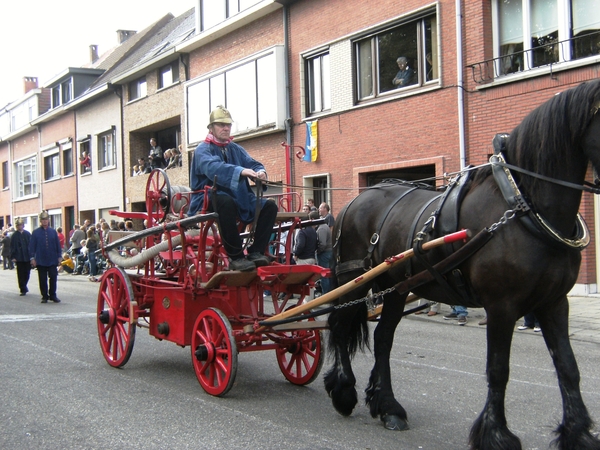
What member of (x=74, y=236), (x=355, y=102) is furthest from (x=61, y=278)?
(x=355, y=102)

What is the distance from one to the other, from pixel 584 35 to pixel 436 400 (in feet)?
27.5

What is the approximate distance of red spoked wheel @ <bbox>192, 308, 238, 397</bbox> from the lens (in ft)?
17.9

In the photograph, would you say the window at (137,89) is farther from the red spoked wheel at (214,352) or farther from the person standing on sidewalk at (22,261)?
the red spoked wheel at (214,352)

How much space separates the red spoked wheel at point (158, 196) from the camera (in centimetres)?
666

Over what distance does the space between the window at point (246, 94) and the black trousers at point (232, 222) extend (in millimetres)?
12227

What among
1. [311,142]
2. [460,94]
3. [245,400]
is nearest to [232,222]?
[245,400]

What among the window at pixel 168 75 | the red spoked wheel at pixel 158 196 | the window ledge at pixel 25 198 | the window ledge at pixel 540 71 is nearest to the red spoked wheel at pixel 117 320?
the red spoked wheel at pixel 158 196

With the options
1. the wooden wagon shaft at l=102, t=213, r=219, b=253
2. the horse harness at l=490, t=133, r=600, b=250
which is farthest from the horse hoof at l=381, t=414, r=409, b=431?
the wooden wagon shaft at l=102, t=213, r=219, b=253

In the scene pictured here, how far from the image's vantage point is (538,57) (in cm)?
1229

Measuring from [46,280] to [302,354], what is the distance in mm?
9307

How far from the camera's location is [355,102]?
52.7 feet

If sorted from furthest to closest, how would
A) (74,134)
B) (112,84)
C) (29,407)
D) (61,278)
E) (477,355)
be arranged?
(74,134) < (112,84) < (61,278) < (477,355) < (29,407)

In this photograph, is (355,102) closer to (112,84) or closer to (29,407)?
(29,407)

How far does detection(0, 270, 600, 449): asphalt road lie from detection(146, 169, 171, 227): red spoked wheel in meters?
1.55
